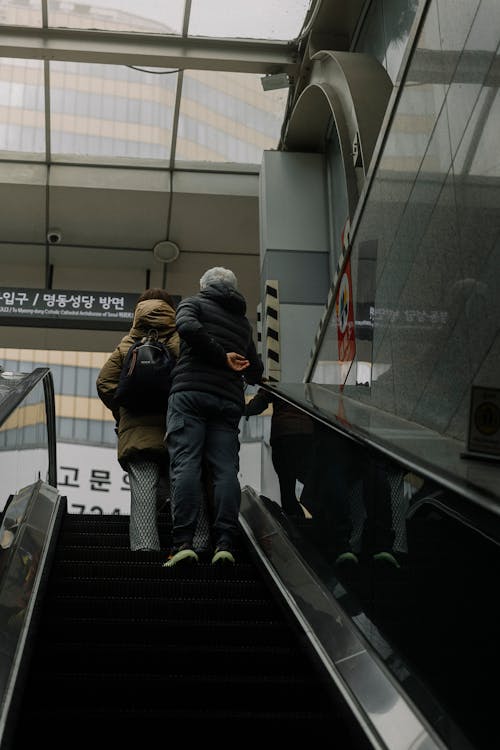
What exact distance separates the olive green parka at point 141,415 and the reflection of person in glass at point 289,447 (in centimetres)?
68

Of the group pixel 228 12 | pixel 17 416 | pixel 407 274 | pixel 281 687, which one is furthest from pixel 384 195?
pixel 228 12

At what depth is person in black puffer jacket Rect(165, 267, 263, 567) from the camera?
16.4 ft

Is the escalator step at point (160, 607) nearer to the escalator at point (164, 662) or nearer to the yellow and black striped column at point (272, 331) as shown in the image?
the escalator at point (164, 662)

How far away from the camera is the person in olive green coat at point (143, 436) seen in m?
5.38

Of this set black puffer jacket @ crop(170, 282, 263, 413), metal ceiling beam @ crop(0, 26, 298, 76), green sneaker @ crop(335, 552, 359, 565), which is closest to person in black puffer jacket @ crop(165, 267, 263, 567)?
black puffer jacket @ crop(170, 282, 263, 413)

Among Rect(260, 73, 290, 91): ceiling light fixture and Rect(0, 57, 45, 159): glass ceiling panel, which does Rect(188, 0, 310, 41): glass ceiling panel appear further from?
Rect(0, 57, 45, 159): glass ceiling panel

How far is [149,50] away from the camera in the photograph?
10961mm

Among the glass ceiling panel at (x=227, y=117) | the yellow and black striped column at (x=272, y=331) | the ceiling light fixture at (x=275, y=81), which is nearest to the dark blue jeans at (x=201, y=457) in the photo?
the yellow and black striped column at (x=272, y=331)

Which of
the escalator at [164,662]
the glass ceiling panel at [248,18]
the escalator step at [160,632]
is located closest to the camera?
the escalator at [164,662]

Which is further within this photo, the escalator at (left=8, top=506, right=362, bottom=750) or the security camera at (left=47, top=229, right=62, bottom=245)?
the security camera at (left=47, top=229, right=62, bottom=245)

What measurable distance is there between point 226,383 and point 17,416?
1347 mm

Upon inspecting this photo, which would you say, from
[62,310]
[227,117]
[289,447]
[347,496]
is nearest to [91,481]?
[62,310]

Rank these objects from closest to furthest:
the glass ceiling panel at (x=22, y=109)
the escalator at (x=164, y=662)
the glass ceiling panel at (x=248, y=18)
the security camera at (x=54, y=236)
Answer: the escalator at (x=164, y=662)
the glass ceiling panel at (x=248, y=18)
the glass ceiling panel at (x=22, y=109)
the security camera at (x=54, y=236)

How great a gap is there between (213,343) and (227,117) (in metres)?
7.94
